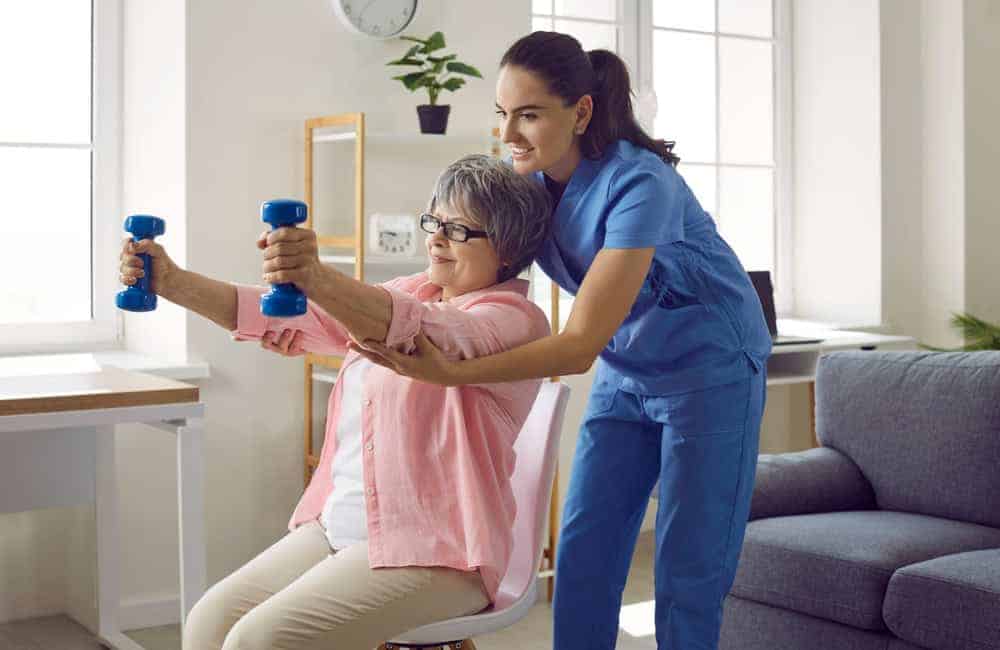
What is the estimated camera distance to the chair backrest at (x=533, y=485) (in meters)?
2.00

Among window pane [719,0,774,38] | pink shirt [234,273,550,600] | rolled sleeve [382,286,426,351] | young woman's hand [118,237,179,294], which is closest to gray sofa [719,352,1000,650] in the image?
pink shirt [234,273,550,600]

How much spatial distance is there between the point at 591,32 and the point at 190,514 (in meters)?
2.59

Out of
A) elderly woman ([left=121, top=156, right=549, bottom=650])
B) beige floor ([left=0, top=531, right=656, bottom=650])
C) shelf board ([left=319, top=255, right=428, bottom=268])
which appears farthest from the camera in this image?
shelf board ([left=319, top=255, right=428, bottom=268])

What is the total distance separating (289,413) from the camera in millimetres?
3697

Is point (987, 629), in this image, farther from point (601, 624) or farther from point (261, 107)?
point (261, 107)

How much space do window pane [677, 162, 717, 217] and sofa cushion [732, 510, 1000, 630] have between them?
2279 millimetres

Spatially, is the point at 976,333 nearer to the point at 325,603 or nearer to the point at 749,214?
the point at 749,214

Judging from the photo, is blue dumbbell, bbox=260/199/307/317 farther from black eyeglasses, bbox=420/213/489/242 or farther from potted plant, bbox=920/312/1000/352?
potted plant, bbox=920/312/1000/352

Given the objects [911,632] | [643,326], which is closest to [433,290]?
[643,326]

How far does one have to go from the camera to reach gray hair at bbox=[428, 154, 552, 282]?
1.82m

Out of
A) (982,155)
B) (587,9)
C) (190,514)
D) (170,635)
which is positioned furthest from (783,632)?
(982,155)

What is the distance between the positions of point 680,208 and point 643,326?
7.4 inches

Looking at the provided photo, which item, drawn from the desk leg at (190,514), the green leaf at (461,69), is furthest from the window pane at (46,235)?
the desk leg at (190,514)

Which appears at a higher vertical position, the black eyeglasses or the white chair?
the black eyeglasses
